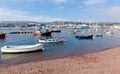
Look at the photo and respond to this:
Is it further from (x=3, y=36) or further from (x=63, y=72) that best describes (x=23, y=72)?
(x=3, y=36)

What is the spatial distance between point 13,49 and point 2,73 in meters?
21.1

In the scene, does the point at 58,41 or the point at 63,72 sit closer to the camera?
the point at 63,72

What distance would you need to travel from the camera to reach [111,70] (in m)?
18.2

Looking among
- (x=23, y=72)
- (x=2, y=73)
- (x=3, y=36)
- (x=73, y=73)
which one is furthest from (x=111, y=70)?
(x=3, y=36)

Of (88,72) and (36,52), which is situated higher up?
(88,72)

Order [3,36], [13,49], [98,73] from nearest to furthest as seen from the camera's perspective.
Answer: [98,73], [13,49], [3,36]

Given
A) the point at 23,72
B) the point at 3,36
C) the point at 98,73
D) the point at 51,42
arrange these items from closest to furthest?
the point at 98,73, the point at 23,72, the point at 51,42, the point at 3,36

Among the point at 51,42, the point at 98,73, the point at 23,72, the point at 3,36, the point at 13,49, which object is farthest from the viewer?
the point at 3,36

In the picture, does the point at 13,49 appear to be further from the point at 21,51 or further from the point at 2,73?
the point at 2,73

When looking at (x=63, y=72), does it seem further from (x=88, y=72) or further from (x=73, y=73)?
(x=88, y=72)

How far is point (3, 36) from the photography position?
89.4 metres

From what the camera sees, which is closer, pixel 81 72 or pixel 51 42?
pixel 81 72

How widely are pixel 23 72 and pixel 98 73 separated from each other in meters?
6.29

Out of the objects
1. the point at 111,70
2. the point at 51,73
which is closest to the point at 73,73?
the point at 51,73
